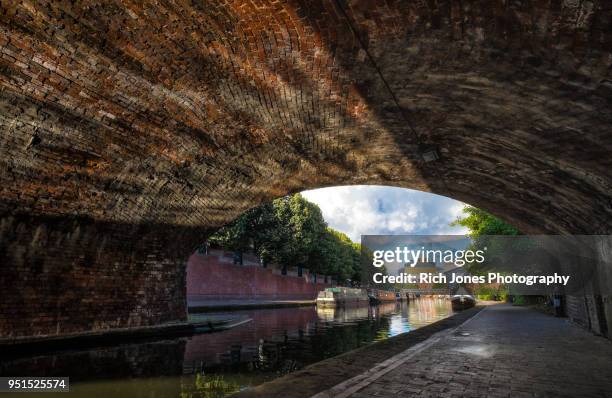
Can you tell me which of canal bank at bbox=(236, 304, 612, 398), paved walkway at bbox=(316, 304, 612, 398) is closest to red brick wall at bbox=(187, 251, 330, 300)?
canal bank at bbox=(236, 304, 612, 398)

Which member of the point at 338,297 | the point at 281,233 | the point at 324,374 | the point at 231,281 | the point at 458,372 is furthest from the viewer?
the point at 338,297

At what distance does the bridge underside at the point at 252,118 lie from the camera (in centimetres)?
435

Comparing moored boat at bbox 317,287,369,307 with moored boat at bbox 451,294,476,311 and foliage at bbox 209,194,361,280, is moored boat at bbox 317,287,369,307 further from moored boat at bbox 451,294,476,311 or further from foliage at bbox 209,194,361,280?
moored boat at bbox 451,294,476,311

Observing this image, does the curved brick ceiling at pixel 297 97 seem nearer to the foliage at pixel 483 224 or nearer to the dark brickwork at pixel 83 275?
the dark brickwork at pixel 83 275

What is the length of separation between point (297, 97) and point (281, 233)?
30425 mm

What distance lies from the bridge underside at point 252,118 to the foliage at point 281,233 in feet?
73.3

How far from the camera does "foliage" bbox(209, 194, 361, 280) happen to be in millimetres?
34188

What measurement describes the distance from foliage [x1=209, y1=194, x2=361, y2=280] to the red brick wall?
1929mm

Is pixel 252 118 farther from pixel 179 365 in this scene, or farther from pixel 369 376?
pixel 179 365

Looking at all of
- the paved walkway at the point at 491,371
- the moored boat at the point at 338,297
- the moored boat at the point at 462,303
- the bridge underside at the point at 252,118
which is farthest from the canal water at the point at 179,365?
the moored boat at the point at 462,303

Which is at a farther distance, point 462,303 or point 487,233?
point 462,303

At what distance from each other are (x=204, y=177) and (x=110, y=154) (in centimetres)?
244

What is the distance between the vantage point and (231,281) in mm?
31250

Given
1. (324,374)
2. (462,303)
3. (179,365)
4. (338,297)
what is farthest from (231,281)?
(324,374)
